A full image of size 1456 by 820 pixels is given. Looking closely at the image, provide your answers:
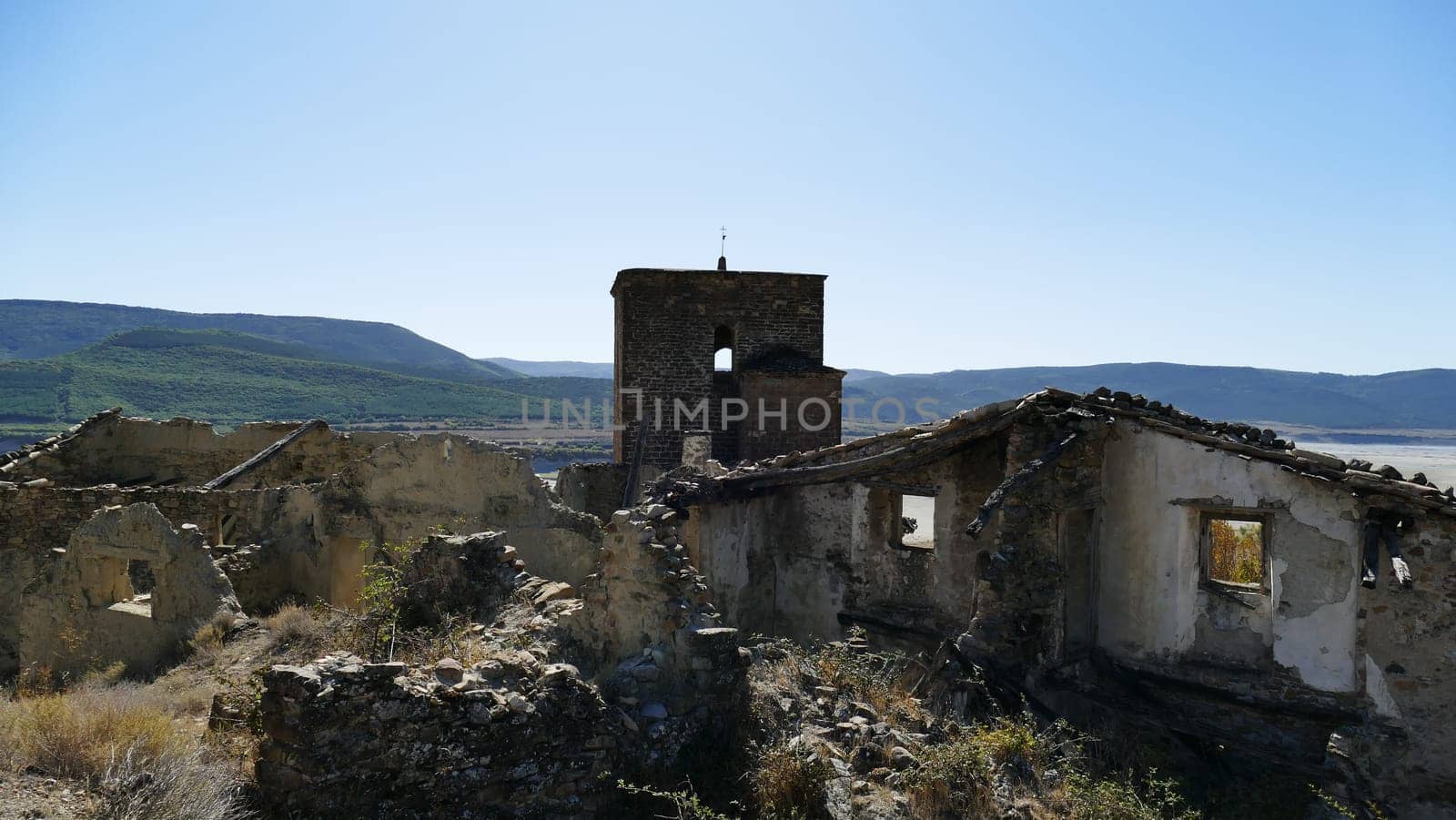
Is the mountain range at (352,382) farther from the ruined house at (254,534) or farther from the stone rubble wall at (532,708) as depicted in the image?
the stone rubble wall at (532,708)

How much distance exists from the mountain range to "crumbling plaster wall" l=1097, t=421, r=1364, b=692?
112 feet

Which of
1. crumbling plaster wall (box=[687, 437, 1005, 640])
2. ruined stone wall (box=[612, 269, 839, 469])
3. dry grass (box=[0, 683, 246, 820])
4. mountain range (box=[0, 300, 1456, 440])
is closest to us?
dry grass (box=[0, 683, 246, 820])

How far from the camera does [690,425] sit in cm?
2175

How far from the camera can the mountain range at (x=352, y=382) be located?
79.4 metres

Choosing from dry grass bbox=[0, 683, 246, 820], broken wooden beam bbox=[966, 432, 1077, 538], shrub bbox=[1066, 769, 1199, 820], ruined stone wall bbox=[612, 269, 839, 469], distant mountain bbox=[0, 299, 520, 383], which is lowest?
shrub bbox=[1066, 769, 1199, 820]

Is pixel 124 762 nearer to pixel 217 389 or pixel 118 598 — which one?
pixel 118 598

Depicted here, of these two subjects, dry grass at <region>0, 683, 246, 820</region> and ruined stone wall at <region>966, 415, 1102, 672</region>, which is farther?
ruined stone wall at <region>966, 415, 1102, 672</region>

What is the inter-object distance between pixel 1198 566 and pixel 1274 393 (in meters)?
136

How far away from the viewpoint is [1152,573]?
1039cm

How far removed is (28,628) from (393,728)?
886cm

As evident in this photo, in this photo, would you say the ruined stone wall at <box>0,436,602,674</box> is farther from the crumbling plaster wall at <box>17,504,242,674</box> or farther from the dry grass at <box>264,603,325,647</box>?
the dry grass at <box>264,603,325,647</box>

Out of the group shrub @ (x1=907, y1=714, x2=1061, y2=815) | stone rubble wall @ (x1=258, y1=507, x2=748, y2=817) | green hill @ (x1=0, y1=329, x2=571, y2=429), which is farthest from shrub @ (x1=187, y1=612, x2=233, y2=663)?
green hill @ (x1=0, y1=329, x2=571, y2=429)

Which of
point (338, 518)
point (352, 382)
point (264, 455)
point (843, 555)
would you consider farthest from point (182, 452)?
point (352, 382)

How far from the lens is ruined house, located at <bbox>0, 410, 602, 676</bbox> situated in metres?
11.1
